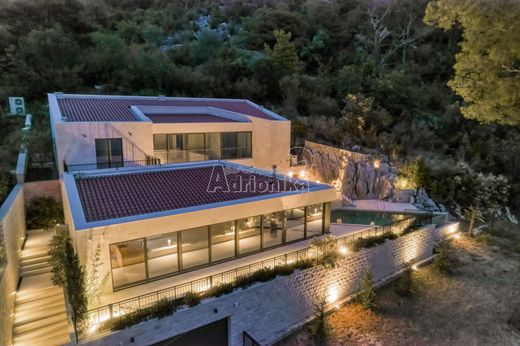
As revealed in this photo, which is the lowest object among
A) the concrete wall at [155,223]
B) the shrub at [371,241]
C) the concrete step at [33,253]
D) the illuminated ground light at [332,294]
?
the illuminated ground light at [332,294]

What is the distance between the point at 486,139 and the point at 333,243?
3026 centimetres

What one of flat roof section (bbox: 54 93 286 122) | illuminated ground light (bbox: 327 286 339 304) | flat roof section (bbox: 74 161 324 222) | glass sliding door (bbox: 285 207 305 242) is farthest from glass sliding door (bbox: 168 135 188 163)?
illuminated ground light (bbox: 327 286 339 304)

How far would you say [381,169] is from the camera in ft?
82.3

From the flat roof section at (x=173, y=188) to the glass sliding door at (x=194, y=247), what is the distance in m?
1.01

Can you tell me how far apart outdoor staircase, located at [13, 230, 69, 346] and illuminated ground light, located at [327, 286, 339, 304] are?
981cm

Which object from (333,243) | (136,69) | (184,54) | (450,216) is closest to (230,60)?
(184,54)

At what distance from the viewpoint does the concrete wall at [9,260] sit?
8.87 m

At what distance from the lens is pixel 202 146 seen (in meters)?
21.0

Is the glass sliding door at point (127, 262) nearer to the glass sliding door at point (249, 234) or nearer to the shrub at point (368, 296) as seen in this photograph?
the glass sliding door at point (249, 234)

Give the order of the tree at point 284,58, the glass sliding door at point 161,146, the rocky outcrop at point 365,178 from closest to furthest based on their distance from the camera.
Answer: the glass sliding door at point 161,146 < the rocky outcrop at point 365,178 < the tree at point 284,58

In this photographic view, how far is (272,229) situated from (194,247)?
3623 mm

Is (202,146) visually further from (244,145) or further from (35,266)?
(35,266)

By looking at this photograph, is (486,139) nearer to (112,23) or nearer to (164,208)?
(164,208)

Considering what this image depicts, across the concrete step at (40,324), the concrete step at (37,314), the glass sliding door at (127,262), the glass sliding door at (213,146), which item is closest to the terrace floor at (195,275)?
the glass sliding door at (127,262)
